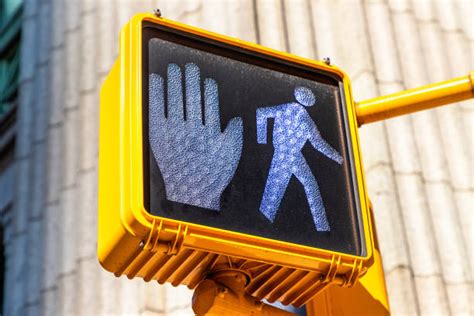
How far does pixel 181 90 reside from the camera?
17.0ft

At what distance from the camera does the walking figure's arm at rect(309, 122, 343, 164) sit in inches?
213

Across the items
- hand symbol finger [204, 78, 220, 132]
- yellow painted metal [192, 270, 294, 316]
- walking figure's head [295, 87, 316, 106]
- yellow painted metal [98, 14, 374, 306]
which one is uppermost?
walking figure's head [295, 87, 316, 106]

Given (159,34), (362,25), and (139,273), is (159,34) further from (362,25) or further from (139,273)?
(362,25)

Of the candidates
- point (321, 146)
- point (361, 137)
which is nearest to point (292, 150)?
point (321, 146)

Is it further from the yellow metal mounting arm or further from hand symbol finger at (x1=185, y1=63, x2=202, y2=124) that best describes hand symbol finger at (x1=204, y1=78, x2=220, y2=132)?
the yellow metal mounting arm

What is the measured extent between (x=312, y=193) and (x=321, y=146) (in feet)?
0.96

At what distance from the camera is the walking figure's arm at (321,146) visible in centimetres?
542

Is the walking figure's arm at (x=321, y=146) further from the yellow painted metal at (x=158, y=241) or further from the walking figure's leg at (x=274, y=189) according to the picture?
the walking figure's leg at (x=274, y=189)

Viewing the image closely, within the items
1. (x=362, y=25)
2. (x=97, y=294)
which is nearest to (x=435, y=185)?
(x=362, y=25)

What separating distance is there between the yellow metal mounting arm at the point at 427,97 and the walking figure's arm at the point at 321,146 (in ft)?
1.09

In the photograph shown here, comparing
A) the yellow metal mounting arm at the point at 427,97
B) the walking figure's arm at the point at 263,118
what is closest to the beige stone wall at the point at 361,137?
the yellow metal mounting arm at the point at 427,97

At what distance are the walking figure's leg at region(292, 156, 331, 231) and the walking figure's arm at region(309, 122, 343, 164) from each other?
148 mm

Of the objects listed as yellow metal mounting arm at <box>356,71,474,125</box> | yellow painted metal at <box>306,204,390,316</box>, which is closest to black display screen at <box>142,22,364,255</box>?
yellow metal mounting arm at <box>356,71,474,125</box>

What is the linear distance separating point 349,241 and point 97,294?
491 centimetres
